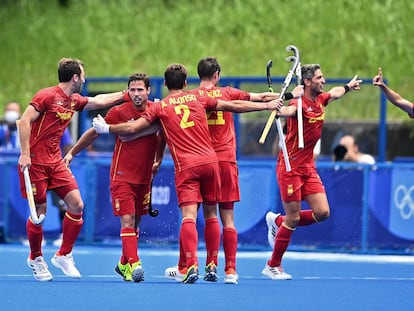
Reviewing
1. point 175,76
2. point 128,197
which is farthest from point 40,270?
point 175,76

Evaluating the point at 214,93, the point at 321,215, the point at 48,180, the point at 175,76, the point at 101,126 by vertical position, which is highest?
the point at 175,76

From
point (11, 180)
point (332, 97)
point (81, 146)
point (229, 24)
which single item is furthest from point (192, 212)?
point (229, 24)

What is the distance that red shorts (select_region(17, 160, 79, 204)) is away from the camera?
1244cm

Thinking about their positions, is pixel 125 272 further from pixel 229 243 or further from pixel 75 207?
pixel 229 243

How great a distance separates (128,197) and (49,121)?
3.63ft

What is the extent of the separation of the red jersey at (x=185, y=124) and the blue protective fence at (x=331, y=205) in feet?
18.5

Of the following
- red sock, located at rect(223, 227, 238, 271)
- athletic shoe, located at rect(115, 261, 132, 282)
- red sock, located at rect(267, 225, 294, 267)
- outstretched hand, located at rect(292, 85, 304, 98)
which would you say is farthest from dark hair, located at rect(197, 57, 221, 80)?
athletic shoe, located at rect(115, 261, 132, 282)

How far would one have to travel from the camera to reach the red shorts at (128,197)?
12258 millimetres

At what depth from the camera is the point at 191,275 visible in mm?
11703

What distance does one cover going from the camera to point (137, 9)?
33562 millimetres

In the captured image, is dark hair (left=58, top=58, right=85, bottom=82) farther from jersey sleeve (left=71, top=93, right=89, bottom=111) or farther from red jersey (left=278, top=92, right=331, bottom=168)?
red jersey (left=278, top=92, right=331, bottom=168)

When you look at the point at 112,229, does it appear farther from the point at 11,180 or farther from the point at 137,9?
the point at 137,9

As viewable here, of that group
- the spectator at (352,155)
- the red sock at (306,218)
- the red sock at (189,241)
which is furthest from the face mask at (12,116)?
the red sock at (189,241)

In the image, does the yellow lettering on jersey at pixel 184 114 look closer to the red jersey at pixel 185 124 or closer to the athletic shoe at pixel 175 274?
the red jersey at pixel 185 124
